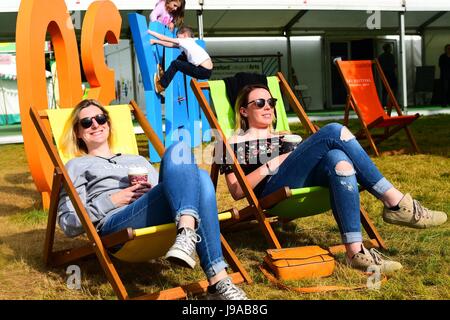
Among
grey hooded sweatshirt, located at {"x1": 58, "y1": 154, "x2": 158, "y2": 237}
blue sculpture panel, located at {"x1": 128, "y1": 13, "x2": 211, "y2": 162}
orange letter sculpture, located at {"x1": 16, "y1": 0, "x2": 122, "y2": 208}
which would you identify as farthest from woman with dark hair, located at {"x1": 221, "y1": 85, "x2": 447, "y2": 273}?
blue sculpture panel, located at {"x1": 128, "y1": 13, "x2": 211, "y2": 162}

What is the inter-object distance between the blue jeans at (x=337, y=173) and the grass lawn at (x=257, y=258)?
10.8 inches

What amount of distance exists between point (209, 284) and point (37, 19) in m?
2.72

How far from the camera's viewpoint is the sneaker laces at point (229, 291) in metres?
2.32

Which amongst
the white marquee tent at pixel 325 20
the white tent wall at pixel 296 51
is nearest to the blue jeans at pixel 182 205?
the white marquee tent at pixel 325 20

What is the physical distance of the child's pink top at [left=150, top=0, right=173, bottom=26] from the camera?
6602mm

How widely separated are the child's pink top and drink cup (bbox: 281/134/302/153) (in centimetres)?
378

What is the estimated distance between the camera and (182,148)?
97.3 inches

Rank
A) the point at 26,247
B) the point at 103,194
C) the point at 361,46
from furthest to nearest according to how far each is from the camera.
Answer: the point at 361,46 → the point at 26,247 → the point at 103,194

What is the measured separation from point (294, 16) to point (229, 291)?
12391 mm

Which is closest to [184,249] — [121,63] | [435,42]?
[121,63]

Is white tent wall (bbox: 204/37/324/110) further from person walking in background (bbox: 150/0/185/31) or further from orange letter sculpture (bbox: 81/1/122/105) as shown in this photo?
orange letter sculpture (bbox: 81/1/122/105)
